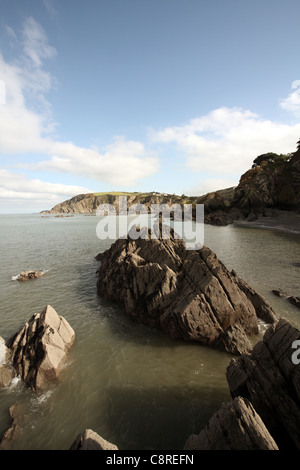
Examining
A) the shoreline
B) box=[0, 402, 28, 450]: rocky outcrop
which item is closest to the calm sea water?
box=[0, 402, 28, 450]: rocky outcrop

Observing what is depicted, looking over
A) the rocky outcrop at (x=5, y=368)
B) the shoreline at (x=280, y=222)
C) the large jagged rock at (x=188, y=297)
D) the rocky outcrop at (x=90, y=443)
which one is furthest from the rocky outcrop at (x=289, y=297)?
the shoreline at (x=280, y=222)

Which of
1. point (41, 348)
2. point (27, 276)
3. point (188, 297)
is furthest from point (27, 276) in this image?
point (188, 297)

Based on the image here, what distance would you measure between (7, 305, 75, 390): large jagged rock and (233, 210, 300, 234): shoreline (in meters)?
71.3

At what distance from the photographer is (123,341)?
51.7 feet

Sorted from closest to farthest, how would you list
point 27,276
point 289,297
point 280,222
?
point 289,297
point 27,276
point 280,222

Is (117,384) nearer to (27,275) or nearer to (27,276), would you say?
(27,276)

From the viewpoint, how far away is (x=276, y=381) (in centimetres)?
859

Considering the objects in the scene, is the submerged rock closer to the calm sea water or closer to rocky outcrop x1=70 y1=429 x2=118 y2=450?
the calm sea water

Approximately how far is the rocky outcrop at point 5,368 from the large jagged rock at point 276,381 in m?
12.9

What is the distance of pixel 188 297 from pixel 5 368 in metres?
13.1

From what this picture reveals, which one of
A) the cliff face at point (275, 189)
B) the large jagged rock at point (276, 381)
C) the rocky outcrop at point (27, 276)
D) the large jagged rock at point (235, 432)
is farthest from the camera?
the cliff face at point (275, 189)

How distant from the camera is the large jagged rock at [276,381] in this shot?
7.89 m

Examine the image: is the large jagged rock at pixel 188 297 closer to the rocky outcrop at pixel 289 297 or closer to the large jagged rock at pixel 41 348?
the rocky outcrop at pixel 289 297
